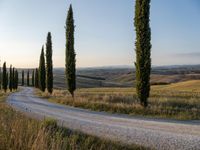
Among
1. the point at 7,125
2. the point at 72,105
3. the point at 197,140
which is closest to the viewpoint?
the point at 7,125

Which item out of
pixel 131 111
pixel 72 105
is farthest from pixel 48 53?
pixel 131 111

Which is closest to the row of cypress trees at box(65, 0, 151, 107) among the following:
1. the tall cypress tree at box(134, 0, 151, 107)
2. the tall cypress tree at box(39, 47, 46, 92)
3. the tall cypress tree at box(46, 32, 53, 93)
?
the tall cypress tree at box(134, 0, 151, 107)

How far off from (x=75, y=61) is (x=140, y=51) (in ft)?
59.0

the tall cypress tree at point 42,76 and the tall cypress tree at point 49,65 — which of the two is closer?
the tall cypress tree at point 49,65

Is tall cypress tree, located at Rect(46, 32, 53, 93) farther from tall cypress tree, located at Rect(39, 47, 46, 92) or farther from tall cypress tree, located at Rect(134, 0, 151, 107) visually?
tall cypress tree, located at Rect(134, 0, 151, 107)

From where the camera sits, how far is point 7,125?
8117 mm

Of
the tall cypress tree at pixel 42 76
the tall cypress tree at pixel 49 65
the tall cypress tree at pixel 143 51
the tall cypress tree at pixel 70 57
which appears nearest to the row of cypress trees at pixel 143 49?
the tall cypress tree at pixel 143 51

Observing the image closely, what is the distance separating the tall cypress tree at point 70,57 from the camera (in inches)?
1642

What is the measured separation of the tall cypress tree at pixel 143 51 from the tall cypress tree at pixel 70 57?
17087mm

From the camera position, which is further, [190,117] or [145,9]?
[145,9]

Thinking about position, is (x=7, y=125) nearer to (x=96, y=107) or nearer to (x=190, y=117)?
(x=190, y=117)

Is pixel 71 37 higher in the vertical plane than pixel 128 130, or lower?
higher

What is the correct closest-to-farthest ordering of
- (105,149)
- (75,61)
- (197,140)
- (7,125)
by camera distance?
1. (7,125)
2. (105,149)
3. (197,140)
4. (75,61)

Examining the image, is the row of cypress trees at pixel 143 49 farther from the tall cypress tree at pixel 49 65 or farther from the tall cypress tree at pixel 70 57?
the tall cypress tree at pixel 49 65
